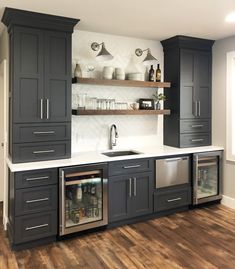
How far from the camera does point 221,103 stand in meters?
4.44

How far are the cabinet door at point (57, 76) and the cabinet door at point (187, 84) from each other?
1849 mm

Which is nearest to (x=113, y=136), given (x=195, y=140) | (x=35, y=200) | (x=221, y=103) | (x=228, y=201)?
(x=195, y=140)

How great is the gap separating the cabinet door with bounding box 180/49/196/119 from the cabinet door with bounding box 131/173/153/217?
1.25m

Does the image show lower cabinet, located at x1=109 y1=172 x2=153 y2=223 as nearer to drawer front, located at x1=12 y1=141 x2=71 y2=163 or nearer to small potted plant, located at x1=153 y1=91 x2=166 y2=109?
drawer front, located at x1=12 y1=141 x2=71 y2=163

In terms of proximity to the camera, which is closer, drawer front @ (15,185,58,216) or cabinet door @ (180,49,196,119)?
drawer front @ (15,185,58,216)

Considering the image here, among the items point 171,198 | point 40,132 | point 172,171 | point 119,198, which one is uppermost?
point 40,132

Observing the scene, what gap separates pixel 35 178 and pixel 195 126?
8.82 feet

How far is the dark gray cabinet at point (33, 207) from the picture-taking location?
2.95m

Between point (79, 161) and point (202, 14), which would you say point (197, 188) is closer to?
point (79, 161)

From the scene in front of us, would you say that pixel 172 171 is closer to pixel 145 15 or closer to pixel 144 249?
pixel 144 249

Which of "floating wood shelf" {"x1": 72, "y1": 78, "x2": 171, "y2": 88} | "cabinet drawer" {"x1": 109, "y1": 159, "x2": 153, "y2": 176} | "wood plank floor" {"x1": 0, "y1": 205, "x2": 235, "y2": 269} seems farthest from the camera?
"floating wood shelf" {"x1": 72, "y1": 78, "x2": 171, "y2": 88}

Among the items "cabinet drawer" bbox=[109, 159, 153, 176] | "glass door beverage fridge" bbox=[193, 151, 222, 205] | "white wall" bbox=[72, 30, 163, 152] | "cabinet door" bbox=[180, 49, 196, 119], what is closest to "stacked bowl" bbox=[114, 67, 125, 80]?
"white wall" bbox=[72, 30, 163, 152]

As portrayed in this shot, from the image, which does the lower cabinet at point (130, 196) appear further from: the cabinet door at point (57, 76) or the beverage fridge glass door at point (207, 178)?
the cabinet door at point (57, 76)

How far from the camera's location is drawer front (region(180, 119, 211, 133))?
172 inches
